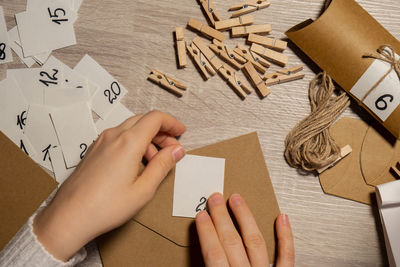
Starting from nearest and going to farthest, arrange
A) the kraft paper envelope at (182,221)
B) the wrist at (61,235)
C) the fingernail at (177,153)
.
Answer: the wrist at (61,235) < the fingernail at (177,153) < the kraft paper envelope at (182,221)

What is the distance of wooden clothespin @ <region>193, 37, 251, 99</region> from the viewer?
0.92 m

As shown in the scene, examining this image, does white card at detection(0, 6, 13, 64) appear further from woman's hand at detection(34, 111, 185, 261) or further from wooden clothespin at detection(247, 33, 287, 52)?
wooden clothespin at detection(247, 33, 287, 52)

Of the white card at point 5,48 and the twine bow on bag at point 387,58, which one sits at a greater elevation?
the twine bow on bag at point 387,58

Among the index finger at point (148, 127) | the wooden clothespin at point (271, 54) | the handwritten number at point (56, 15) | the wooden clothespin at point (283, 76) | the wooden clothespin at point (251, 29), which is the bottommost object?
the index finger at point (148, 127)

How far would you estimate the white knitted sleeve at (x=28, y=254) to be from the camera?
0.69 metres

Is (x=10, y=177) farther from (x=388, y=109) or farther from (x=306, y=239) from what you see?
(x=388, y=109)

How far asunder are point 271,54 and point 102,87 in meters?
0.47

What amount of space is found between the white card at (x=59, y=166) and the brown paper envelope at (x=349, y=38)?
710 mm

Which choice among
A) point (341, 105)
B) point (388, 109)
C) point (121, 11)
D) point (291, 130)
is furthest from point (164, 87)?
point (388, 109)

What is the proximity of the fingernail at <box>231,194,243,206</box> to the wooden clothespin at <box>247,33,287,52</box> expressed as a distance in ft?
1.36

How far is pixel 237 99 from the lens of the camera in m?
0.94

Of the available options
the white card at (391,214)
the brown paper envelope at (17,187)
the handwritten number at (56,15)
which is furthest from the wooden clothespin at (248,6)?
the brown paper envelope at (17,187)

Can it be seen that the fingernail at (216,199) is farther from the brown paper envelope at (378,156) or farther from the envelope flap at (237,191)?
the brown paper envelope at (378,156)

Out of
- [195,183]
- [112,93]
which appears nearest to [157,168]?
[195,183]
